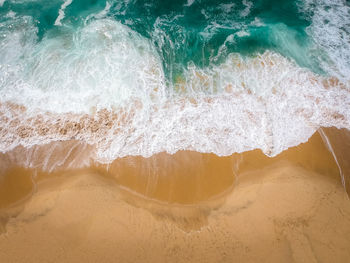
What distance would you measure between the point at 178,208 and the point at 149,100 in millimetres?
3656

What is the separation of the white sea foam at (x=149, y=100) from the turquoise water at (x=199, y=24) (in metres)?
0.58

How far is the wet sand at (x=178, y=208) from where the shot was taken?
16.3ft

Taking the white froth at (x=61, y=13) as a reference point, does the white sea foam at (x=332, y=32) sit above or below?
below

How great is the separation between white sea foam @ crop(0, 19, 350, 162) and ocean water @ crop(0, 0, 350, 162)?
0.11ft

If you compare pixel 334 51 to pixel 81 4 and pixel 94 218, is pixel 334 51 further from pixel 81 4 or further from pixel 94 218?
pixel 81 4

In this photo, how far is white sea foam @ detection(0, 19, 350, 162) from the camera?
644 centimetres

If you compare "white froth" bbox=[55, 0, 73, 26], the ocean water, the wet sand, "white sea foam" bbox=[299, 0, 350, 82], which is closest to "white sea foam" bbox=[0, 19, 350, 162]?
the ocean water

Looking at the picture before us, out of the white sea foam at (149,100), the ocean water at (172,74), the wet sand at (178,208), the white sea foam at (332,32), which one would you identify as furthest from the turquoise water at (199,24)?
the wet sand at (178,208)

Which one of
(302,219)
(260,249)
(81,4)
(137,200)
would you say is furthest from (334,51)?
(81,4)

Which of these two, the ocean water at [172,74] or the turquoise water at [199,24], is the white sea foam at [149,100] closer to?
the ocean water at [172,74]

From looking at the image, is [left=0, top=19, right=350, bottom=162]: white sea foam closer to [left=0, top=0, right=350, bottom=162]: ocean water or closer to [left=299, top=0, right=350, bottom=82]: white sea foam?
[left=0, top=0, right=350, bottom=162]: ocean water

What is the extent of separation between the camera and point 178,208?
17.8ft

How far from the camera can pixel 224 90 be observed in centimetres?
764

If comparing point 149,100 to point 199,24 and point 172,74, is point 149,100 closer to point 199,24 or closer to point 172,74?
point 172,74
